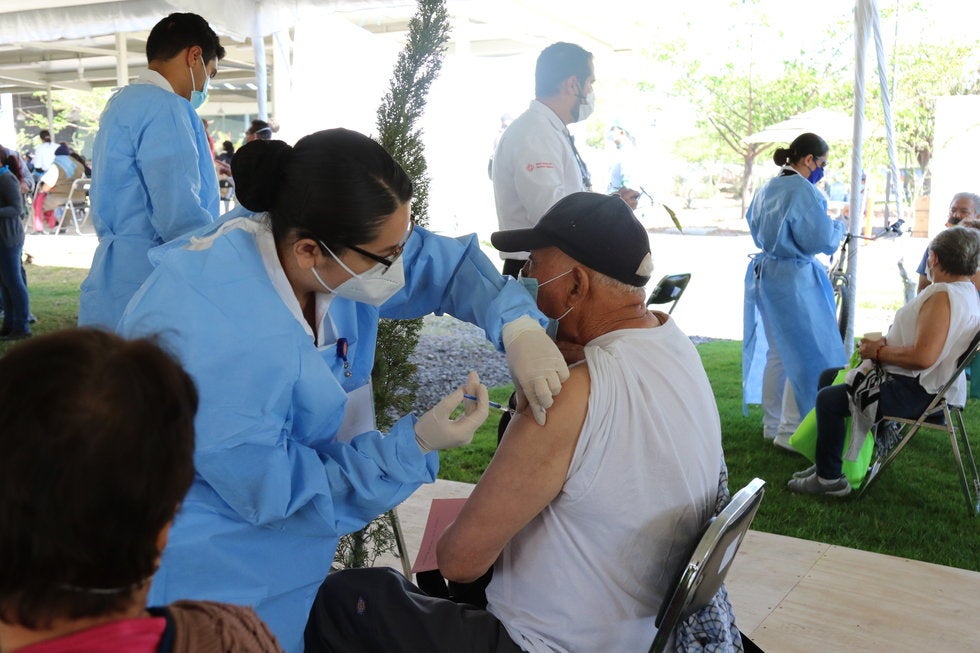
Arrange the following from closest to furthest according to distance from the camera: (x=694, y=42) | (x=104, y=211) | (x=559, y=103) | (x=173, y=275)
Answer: (x=173, y=275), (x=104, y=211), (x=559, y=103), (x=694, y=42)

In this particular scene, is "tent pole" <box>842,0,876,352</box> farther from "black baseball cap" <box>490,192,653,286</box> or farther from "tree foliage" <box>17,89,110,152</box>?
"tree foliage" <box>17,89,110,152</box>

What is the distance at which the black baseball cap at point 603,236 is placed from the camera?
169 cm

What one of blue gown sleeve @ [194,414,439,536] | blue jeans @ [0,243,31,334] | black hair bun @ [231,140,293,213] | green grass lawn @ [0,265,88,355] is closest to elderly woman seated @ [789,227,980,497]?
blue gown sleeve @ [194,414,439,536]

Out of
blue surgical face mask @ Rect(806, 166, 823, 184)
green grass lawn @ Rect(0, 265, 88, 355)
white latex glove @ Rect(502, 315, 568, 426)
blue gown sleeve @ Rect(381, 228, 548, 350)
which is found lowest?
green grass lawn @ Rect(0, 265, 88, 355)

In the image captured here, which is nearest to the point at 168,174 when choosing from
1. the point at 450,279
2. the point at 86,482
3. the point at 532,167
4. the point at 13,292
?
the point at 450,279

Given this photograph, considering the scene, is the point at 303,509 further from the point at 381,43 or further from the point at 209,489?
the point at 381,43

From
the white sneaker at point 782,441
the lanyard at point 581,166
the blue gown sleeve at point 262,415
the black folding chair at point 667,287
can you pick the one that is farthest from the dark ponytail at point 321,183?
the white sneaker at point 782,441

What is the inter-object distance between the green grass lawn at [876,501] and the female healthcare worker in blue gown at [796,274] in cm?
34

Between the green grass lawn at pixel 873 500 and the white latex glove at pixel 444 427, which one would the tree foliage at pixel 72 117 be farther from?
the white latex glove at pixel 444 427

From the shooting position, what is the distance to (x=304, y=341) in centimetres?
139

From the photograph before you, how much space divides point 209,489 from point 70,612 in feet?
1.98

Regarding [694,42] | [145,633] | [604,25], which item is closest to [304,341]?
[145,633]

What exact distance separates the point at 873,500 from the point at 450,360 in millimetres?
3967

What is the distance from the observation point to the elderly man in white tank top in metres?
1.45
